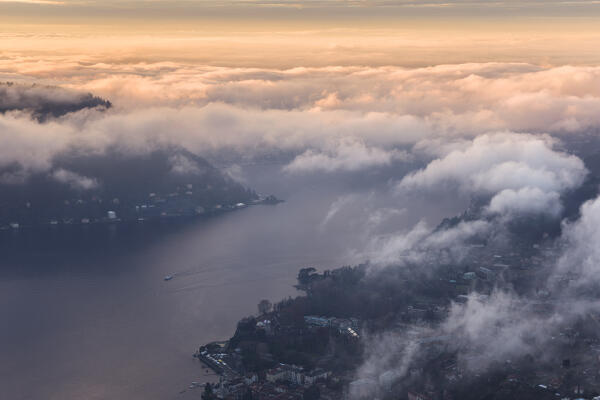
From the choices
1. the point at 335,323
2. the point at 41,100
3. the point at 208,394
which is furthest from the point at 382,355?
the point at 41,100

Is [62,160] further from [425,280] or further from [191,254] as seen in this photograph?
[425,280]

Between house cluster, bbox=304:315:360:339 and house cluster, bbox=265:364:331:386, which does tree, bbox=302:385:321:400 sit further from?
house cluster, bbox=304:315:360:339

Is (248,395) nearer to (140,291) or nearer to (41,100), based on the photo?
(140,291)

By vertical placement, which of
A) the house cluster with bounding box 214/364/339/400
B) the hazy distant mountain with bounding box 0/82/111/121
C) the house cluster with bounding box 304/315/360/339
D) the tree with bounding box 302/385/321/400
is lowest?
the house cluster with bounding box 214/364/339/400

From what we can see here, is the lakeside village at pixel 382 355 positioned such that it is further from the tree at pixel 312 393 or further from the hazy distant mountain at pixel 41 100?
the hazy distant mountain at pixel 41 100

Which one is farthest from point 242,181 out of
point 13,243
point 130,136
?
point 13,243

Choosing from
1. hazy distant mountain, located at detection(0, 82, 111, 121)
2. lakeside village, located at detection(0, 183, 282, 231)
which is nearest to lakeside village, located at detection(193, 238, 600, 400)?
lakeside village, located at detection(0, 183, 282, 231)
